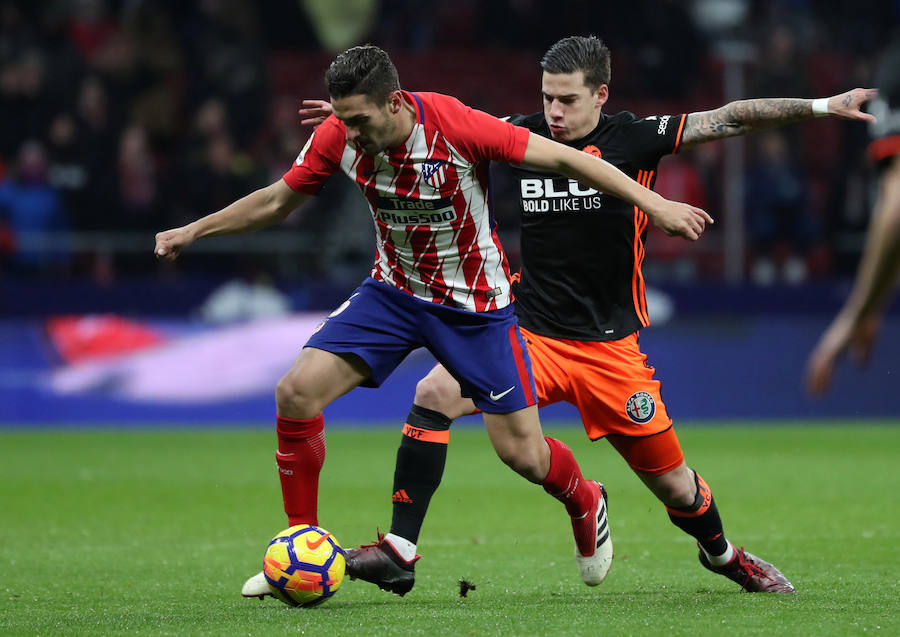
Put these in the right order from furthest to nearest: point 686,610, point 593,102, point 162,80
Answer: point 162,80, point 593,102, point 686,610

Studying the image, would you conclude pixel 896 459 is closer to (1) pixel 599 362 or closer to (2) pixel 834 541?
(2) pixel 834 541

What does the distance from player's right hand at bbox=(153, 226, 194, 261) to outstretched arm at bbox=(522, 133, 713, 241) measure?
131 cm

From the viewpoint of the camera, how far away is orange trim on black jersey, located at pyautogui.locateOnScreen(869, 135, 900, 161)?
4.06 m

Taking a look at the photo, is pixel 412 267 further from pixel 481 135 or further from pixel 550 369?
pixel 550 369

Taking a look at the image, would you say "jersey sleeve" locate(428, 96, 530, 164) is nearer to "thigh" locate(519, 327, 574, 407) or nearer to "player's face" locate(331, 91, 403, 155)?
"player's face" locate(331, 91, 403, 155)

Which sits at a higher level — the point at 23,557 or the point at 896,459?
the point at 23,557

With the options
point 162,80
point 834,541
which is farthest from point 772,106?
point 162,80

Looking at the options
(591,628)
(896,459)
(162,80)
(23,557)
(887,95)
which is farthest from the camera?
(162,80)

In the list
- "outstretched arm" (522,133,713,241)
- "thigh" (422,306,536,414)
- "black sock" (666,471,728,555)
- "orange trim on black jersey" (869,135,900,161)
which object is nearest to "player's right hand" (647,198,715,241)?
"outstretched arm" (522,133,713,241)

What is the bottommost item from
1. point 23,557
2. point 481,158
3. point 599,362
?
point 23,557

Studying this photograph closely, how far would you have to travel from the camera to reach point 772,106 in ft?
18.4

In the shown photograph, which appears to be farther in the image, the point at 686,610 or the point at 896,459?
the point at 896,459

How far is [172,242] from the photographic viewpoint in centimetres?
539

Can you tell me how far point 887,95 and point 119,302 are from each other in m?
10.4
